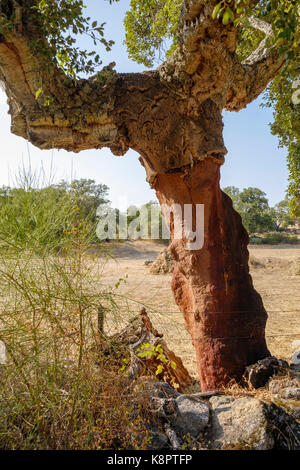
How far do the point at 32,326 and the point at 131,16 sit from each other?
18.2ft

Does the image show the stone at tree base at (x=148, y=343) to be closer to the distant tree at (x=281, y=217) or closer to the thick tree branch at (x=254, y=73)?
Result: the thick tree branch at (x=254, y=73)

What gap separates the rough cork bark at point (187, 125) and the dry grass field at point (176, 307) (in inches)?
19.5

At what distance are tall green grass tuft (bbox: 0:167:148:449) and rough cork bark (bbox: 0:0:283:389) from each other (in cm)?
111

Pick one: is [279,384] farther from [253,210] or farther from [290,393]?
[253,210]

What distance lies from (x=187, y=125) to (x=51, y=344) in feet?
8.37

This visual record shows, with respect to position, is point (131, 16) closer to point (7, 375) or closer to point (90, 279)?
point (90, 279)

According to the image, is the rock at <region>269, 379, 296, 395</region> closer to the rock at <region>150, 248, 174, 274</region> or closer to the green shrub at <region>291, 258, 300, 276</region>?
the rock at <region>150, 248, 174, 274</region>

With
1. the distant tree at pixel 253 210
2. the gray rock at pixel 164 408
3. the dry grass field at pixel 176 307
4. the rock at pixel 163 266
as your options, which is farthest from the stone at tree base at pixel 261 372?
the distant tree at pixel 253 210

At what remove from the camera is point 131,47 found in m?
5.43

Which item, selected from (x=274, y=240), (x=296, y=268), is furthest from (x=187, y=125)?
(x=274, y=240)

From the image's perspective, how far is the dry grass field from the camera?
307cm

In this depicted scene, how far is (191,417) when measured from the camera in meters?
2.01

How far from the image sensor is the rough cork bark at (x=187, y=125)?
8.64ft
